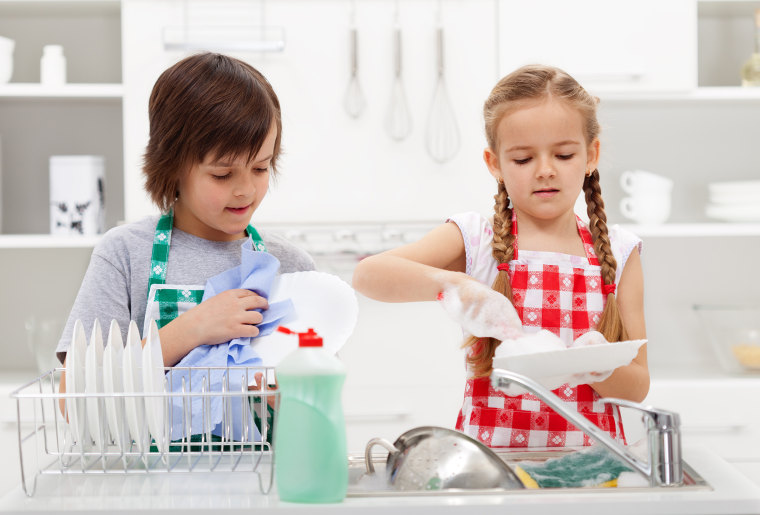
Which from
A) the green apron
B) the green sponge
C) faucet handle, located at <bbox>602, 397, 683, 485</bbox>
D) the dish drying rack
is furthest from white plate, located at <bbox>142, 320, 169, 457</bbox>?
faucet handle, located at <bbox>602, 397, 683, 485</bbox>

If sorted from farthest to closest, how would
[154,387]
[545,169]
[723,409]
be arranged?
[723,409] → [545,169] → [154,387]

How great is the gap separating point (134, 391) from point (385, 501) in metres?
0.30

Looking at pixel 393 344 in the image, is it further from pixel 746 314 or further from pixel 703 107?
pixel 703 107

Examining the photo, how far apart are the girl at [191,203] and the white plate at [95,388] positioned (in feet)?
0.61

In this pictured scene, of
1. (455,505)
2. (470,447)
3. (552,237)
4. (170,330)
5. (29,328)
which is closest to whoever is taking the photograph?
(455,505)

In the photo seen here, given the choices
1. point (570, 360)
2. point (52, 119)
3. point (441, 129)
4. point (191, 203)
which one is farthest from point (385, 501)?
point (52, 119)

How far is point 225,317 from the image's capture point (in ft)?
3.65

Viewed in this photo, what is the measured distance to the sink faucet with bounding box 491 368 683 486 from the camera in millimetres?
888

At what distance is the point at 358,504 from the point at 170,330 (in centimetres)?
45

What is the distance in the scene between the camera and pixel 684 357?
2703mm

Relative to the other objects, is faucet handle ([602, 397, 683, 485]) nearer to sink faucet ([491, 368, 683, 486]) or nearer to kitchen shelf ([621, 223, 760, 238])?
sink faucet ([491, 368, 683, 486])

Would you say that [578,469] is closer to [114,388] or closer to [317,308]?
[317,308]

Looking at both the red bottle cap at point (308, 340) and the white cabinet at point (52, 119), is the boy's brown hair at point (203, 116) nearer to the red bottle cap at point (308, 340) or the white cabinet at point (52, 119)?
the red bottle cap at point (308, 340)

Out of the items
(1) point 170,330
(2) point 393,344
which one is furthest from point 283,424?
(2) point 393,344
